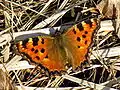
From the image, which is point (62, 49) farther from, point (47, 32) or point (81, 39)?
point (47, 32)

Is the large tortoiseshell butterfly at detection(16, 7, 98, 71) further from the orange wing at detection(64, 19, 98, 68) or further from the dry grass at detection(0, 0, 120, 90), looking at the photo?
the dry grass at detection(0, 0, 120, 90)

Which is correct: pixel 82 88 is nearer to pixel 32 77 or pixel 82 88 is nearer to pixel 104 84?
pixel 104 84

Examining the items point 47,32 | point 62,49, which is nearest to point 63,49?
point 62,49

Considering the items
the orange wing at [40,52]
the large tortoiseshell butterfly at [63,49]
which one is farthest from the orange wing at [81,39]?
the orange wing at [40,52]

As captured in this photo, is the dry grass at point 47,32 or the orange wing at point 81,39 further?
the dry grass at point 47,32

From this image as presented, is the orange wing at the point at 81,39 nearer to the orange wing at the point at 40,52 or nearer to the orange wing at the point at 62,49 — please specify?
the orange wing at the point at 62,49

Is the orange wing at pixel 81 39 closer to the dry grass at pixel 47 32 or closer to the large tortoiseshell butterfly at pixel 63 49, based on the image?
the large tortoiseshell butterfly at pixel 63 49

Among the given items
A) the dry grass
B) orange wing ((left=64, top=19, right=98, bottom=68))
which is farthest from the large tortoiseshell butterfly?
the dry grass

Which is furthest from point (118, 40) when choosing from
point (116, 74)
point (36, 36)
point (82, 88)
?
point (36, 36)
